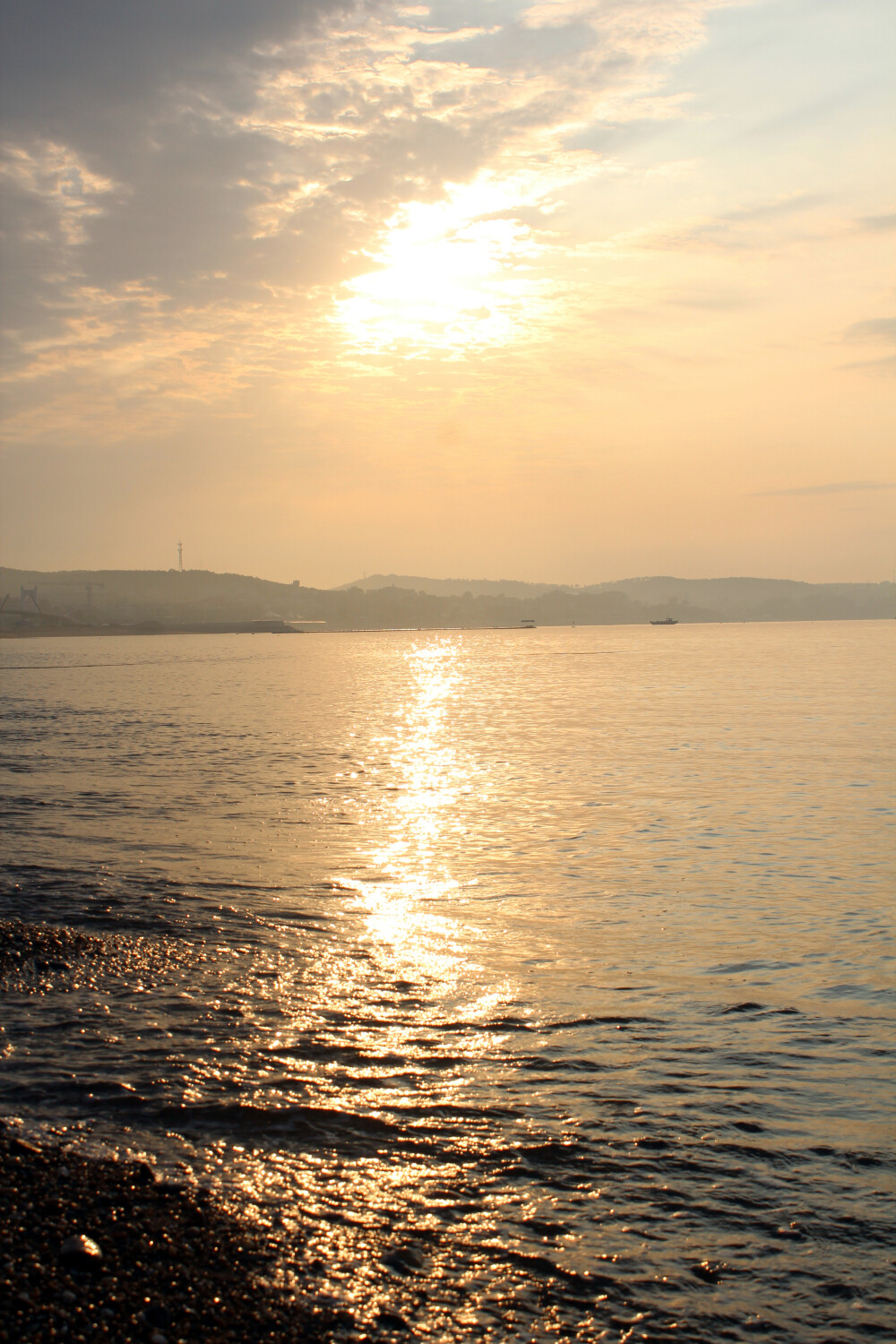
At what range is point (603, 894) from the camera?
16.1 meters

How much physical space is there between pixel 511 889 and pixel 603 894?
5.02 ft

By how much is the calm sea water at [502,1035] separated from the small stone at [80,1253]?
1201mm

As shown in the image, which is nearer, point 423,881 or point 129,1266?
point 129,1266

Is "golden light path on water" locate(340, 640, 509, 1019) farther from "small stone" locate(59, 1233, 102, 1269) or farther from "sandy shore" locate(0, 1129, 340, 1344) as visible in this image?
"small stone" locate(59, 1233, 102, 1269)

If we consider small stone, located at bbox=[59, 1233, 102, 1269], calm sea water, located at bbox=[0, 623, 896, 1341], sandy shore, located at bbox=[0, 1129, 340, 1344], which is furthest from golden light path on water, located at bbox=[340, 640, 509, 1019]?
small stone, located at bbox=[59, 1233, 102, 1269]

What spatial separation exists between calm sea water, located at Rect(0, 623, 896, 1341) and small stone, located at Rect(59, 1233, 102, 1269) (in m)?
1.20

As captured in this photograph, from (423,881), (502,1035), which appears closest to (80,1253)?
(502,1035)

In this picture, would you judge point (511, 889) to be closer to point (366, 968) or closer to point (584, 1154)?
point (366, 968)

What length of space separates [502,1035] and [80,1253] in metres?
5.13

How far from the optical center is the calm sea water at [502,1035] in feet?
20.8

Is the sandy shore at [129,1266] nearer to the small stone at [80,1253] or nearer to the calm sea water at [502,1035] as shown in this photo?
the small stone at [80,1253]

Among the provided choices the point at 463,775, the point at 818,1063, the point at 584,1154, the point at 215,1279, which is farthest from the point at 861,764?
the point at 215,1279

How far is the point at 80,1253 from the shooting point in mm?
5758

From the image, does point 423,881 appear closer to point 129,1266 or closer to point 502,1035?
point 502,1035
